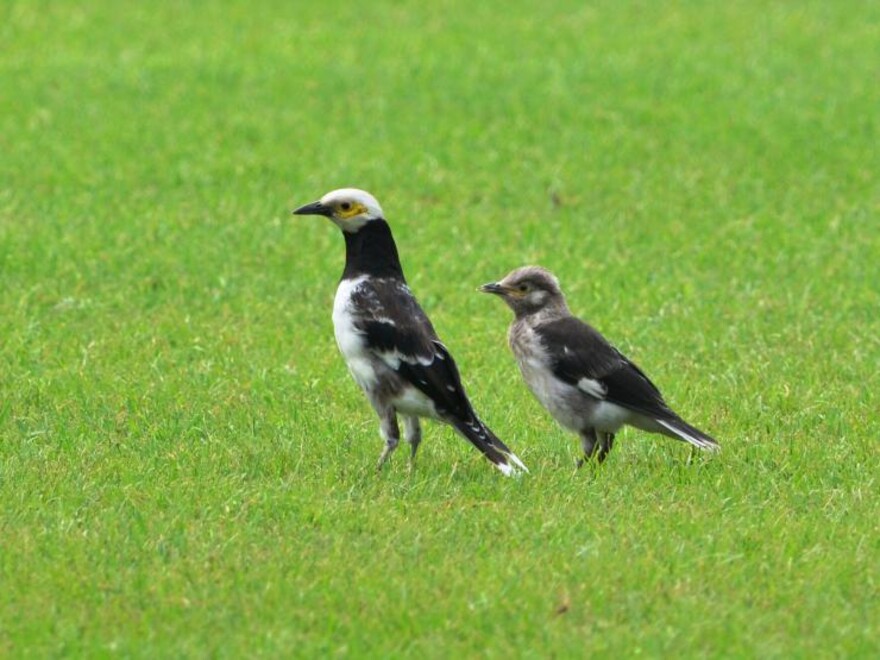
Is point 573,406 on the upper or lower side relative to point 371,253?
lower

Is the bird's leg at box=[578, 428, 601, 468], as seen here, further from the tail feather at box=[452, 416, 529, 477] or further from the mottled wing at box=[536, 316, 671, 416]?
the tail feather at box=[452, 416, 529, 477]

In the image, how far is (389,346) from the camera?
9.50 meters

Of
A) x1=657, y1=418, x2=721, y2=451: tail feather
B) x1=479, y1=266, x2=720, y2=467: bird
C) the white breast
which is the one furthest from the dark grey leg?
the white breast

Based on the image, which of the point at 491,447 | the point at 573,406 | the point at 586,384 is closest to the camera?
the point at 491,447

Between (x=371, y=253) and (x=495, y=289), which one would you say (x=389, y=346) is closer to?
(x=371, y=253)

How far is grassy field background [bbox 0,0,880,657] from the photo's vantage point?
25.1 ft

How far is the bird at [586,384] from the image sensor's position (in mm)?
9531

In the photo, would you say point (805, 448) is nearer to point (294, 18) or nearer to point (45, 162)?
point (45, 162)

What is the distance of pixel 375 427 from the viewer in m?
10.7

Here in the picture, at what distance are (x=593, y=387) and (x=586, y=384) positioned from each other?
50mm

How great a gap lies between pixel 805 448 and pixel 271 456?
3097mm

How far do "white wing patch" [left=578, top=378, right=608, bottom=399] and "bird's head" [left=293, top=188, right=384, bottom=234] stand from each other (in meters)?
1.53

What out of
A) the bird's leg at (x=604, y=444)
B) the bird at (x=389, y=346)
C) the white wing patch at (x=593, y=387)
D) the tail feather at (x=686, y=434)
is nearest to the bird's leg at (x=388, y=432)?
the bird at (x=389, y=346)

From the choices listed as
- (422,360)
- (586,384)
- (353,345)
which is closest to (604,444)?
(586,384)
